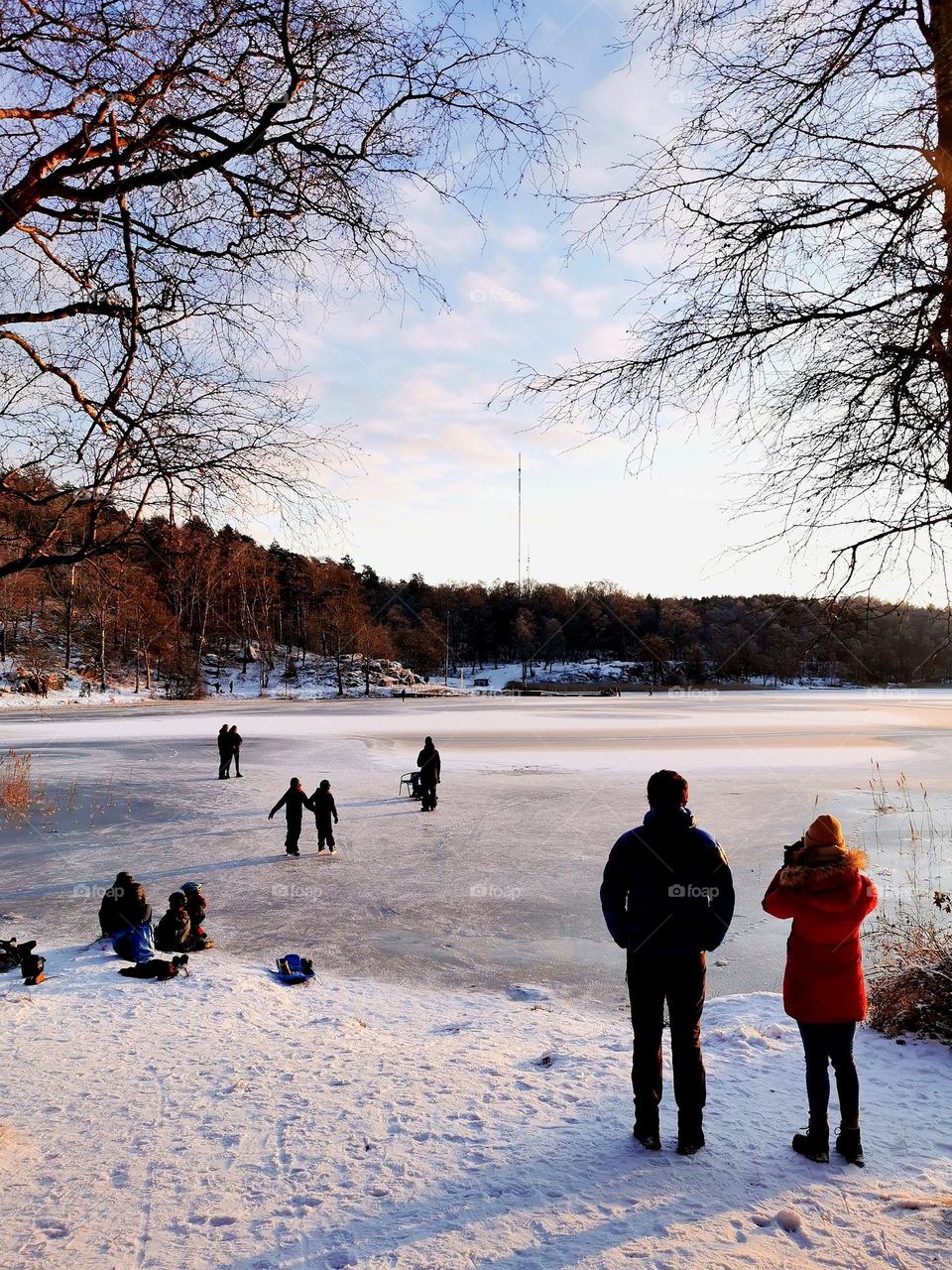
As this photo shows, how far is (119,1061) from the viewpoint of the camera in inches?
185

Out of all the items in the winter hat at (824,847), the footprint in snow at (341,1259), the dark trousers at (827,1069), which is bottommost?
the footprint in snow at (341,1259)

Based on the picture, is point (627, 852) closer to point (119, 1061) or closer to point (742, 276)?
point (742, 276)

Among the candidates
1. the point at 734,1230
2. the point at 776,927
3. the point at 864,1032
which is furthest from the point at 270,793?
the point at 734,1230

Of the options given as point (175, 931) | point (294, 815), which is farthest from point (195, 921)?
point (294, 815)

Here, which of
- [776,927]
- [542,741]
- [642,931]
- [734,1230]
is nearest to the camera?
[734,1230]

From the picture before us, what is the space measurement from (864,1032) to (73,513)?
19.4ft

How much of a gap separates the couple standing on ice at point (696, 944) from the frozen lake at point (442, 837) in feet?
10.2

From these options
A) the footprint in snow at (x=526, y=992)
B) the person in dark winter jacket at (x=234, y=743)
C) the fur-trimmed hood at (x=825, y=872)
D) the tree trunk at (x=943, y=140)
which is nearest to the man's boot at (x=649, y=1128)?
the fur-trimmed hood at (x=825, y=872)

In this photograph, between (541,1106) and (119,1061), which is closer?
(541,1106)

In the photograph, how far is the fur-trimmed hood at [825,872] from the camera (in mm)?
3662

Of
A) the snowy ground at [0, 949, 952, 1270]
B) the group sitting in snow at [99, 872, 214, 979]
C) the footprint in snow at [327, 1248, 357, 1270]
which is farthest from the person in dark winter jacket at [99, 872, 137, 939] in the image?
the footprint in snow at [327, 1248, 357, 1270]

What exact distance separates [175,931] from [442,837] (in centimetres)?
571

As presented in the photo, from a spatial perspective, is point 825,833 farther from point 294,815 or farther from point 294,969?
point 294,815

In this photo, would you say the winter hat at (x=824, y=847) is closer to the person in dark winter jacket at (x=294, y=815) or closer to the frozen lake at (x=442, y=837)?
the frozen lake at (x=442, y=837)
